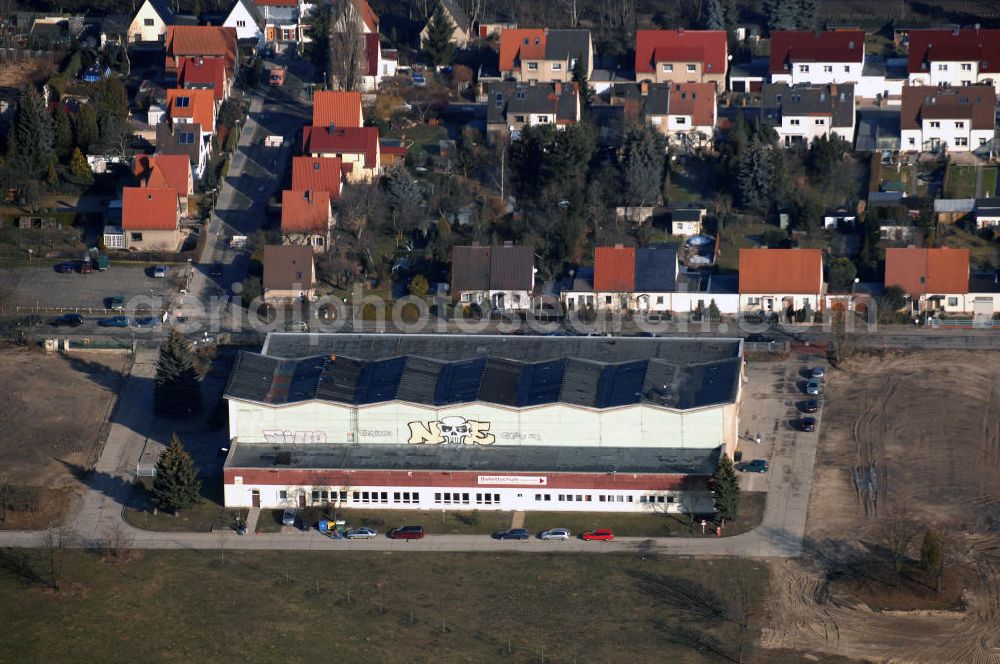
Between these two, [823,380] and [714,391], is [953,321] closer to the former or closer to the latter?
[823,380]

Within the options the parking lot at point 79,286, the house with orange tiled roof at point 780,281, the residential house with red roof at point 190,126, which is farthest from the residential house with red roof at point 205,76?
the house with orange tiled roof at point 780,281

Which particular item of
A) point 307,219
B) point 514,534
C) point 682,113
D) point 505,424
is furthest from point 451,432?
point 682,113

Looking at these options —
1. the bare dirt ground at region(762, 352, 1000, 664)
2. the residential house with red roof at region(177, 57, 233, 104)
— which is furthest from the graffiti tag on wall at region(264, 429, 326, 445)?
the residential house with red roof at region(177, 57, 233, 104)

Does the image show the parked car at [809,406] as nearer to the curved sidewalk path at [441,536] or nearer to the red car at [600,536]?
the curved sidewalk path at [441,536]

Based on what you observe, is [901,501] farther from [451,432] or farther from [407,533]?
[407,533]

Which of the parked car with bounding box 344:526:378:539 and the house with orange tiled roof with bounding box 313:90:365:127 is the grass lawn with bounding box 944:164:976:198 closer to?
the house with orange tiled roof with bounding box 313:90:365:127
